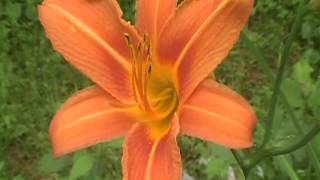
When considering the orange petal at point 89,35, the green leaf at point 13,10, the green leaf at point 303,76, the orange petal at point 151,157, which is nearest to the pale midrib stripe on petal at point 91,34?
the orange petal at point 89,35

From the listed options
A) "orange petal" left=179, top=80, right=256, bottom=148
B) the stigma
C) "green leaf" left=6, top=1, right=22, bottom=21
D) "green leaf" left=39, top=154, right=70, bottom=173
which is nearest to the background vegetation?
"green leaf" left=6, top=1, right=22, bottom=21

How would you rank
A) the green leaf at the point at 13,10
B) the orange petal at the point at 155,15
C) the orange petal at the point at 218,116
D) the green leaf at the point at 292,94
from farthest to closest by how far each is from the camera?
the green leaf at the point at 13,10
the green leaf at the point at 292,94
the orange petal at the point at 155,15
the orange petal at the point at 218,116

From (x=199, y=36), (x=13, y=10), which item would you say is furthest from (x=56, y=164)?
(x=13, y=10)

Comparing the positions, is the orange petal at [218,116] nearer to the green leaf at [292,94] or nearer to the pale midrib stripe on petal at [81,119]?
the pale midrib stripe on petal at [81,119]

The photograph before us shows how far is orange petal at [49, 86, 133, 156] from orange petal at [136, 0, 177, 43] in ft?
0.35

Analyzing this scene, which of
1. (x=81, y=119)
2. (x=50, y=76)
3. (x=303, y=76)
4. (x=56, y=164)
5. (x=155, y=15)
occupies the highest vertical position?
(x=155, y=15)

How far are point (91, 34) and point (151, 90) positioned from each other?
113mm

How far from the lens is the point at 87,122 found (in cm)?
110

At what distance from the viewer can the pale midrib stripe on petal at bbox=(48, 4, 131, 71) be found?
110cm

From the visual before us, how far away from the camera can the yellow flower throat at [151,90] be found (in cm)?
108

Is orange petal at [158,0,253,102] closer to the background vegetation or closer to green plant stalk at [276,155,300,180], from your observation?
green plant stalk at [276,155,300,180]

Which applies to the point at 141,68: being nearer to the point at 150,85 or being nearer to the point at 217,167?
the point at 150,85

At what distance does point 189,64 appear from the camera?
106cm

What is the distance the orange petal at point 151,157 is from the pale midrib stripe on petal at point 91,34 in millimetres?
108
